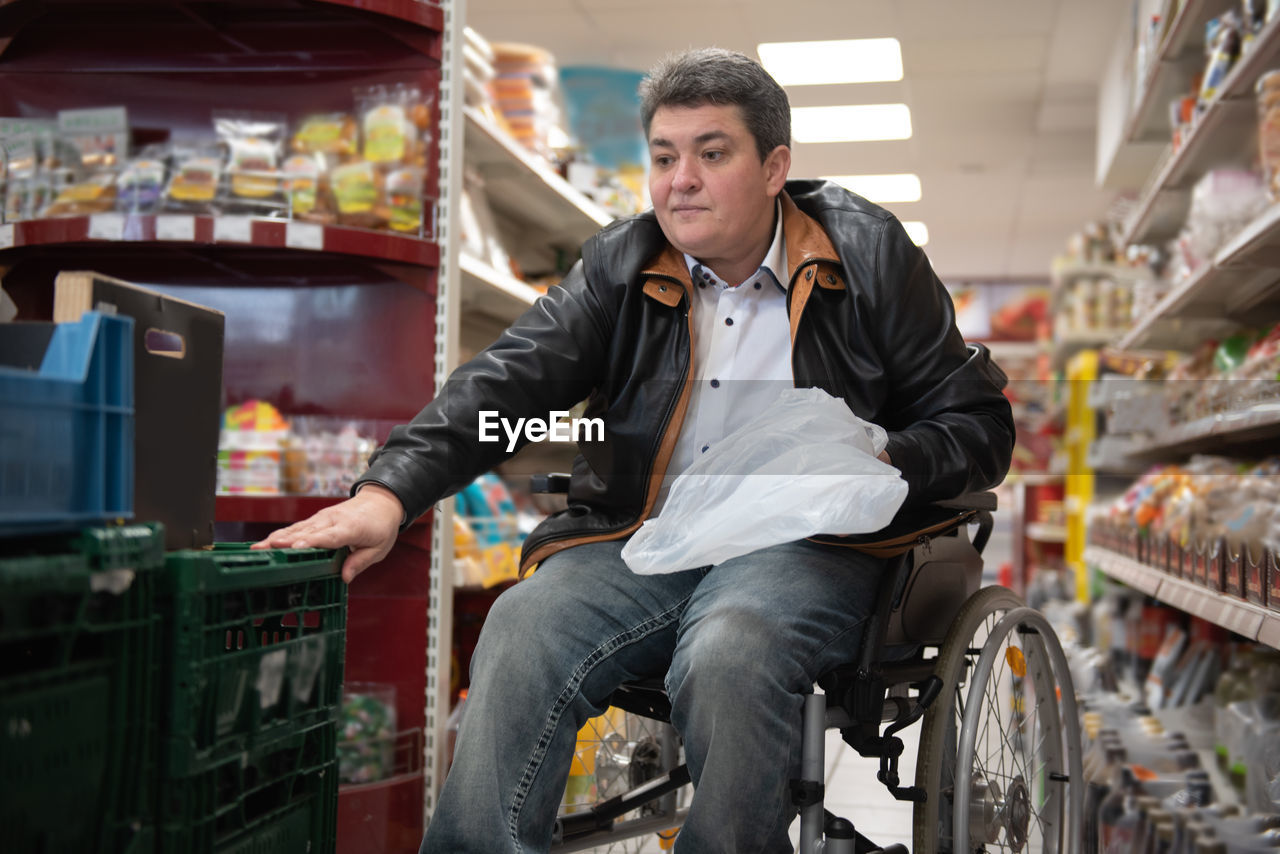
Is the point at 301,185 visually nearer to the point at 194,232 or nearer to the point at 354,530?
the point at 194,232

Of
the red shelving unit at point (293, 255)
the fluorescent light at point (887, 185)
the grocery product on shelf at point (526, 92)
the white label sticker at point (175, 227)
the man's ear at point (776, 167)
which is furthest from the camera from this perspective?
the fluorescent light at point (887, 185)

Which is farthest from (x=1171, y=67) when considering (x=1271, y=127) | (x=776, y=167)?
(x=776, y=167)

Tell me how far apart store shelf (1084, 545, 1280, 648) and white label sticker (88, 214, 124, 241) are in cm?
221

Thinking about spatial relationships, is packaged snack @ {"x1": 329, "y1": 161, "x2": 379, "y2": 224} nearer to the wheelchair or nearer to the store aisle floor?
the wheelchair

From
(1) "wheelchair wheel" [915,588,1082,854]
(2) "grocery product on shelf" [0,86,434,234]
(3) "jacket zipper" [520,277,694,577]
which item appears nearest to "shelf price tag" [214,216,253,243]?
(2) "grocery product on shelf" [0,86,434,234]

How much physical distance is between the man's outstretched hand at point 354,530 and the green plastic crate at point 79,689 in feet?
1.04

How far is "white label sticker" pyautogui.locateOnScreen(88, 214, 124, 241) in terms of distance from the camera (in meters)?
2.28

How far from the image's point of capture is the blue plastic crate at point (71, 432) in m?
0.91

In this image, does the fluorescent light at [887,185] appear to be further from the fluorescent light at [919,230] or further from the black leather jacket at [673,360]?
the black leather jacket at [673,360]

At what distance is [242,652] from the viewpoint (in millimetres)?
1147

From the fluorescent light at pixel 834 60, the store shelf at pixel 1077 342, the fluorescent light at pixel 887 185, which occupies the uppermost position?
the fluorescent light at pixel 834 60

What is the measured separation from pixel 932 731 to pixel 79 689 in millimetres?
1132

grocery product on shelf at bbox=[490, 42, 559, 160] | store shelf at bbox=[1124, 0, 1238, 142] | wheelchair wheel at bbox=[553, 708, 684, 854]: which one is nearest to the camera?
wheelchair wheel at bbox=[553, 708, 684, 854]

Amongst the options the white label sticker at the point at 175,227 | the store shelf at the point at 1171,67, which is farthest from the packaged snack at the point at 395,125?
the store shelf at the point at 1171,67
